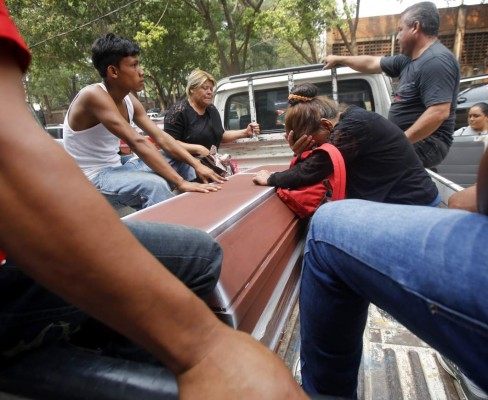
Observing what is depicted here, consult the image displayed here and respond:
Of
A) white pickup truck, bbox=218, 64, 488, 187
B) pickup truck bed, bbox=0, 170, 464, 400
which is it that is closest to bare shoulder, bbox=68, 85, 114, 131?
pickup truck bed, bbox=0, 170, 464, 400

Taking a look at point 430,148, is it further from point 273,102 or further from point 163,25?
point 163,25

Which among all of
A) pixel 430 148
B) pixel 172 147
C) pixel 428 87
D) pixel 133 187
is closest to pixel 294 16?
pixel 428 87

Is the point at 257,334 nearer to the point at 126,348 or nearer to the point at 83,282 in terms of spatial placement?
the point at 126,348

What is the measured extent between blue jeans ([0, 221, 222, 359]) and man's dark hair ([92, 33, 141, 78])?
187cm

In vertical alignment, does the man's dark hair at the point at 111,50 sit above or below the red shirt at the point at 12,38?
above

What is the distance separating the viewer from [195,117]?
3.33 m

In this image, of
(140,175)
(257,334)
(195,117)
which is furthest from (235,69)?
(257,334)

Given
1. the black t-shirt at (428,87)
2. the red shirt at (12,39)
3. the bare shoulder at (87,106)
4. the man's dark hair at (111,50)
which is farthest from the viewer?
the black t-shirt at (428,87)

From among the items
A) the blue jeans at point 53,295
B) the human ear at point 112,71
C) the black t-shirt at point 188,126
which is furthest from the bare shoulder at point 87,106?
the blue jeans at point 53,295

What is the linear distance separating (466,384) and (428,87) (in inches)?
95.4

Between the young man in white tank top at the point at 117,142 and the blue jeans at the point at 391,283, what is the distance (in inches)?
52.5

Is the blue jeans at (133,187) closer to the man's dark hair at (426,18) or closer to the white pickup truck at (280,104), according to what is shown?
the white pickup truck at (280,104)

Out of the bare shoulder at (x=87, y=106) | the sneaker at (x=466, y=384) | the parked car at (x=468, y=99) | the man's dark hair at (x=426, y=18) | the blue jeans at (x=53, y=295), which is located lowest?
the parked car at (x=468, y=99)

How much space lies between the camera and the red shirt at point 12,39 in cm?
44
